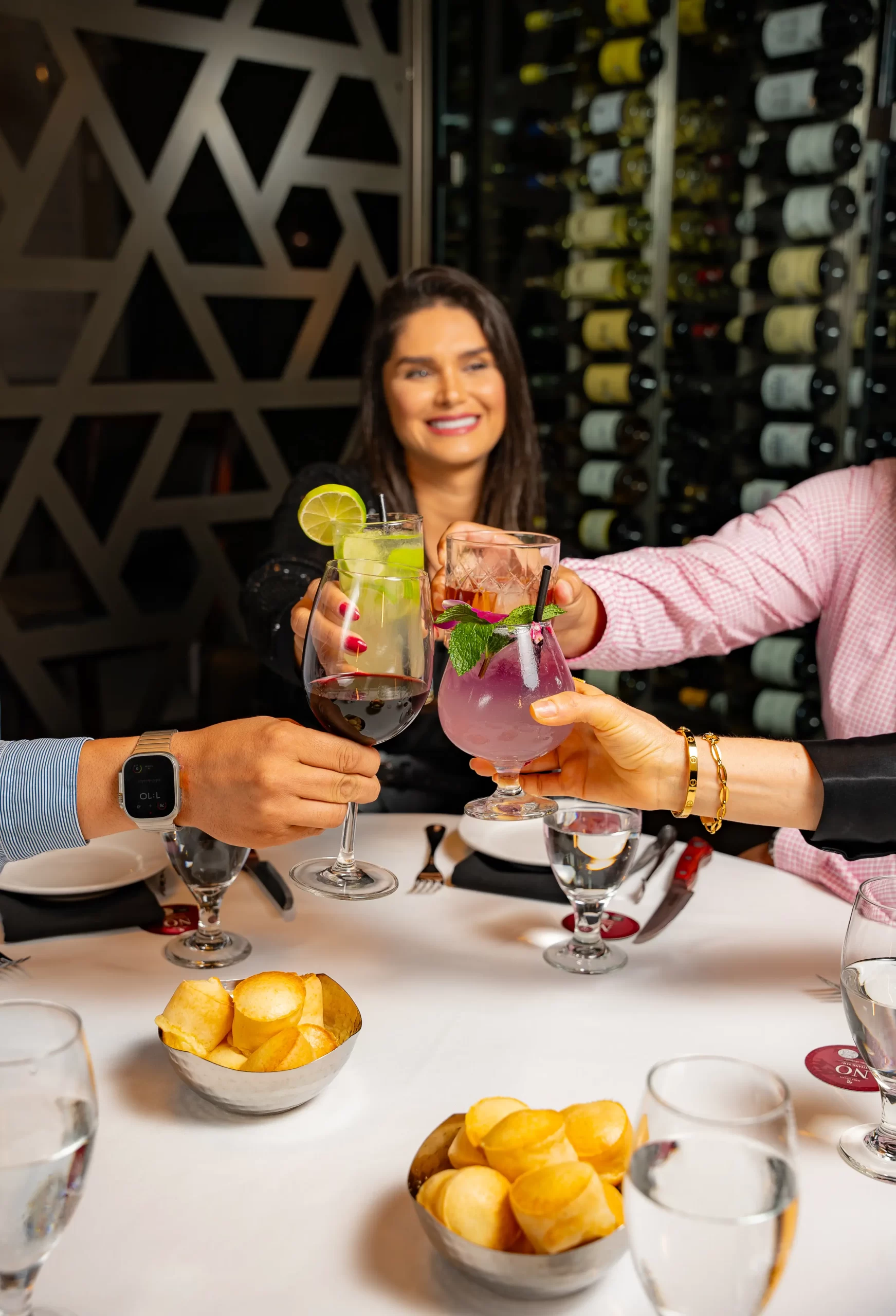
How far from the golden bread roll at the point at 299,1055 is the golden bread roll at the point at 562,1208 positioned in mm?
266

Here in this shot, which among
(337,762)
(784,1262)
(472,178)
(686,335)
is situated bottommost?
(784,1262)

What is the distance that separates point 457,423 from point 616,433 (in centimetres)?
90

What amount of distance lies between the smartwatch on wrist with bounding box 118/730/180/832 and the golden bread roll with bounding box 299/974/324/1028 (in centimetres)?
29

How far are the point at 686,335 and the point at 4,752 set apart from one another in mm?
2596

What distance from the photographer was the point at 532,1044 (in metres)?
1.19

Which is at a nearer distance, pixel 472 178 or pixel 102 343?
Answer: pixel 102 343

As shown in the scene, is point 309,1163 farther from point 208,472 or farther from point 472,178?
point 472,178

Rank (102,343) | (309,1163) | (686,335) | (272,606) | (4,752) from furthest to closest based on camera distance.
Answer: (102,343) → (686,335) → (272,606) → (4,752) → (309,1163)

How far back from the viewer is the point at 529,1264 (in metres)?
0.79

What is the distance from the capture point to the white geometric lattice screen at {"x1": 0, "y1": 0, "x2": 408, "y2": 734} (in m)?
→ 3.70

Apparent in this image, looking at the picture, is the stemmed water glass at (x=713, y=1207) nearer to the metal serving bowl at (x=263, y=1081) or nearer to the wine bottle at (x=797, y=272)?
the metal serving bowl at (x=263, y=1081)

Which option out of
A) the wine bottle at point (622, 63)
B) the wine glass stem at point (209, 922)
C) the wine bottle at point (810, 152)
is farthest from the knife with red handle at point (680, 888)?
the wine bottle at point (622, 63)

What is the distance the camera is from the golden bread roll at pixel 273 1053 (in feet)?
3.27

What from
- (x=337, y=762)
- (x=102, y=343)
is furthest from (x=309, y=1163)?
(x=102, y=343)
